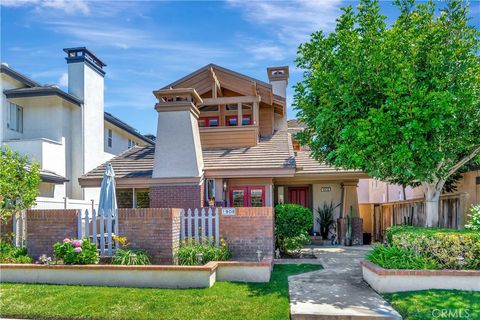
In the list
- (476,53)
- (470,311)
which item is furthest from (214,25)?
(470,311)

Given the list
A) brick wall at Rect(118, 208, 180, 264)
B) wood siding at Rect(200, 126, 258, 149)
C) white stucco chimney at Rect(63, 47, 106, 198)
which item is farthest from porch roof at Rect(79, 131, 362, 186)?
white stucco chimney at Rect(63, 47, 106, 198)

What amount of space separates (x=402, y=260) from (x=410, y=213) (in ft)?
22.7

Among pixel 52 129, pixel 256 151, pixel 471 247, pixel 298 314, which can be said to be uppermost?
pixel 52 129

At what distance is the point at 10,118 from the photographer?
18.2 m

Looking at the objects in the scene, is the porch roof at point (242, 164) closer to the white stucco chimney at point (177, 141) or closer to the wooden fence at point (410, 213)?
the white stucco chimney at point (177, 141)

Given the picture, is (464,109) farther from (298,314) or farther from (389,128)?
(298,314)

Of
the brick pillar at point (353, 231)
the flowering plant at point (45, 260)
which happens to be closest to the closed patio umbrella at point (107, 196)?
the flowering plant at point (45, 260)

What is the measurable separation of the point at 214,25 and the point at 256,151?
5.32m

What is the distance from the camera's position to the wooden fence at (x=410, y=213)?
452 inches

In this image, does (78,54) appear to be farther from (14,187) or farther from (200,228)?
(200,228)

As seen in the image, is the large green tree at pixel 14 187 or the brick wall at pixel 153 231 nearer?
the brick wall at pixel 153 231

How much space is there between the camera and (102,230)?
970 centimetres

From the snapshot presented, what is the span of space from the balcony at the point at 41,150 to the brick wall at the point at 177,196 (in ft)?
23.0

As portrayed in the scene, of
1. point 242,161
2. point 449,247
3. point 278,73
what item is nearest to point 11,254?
point 242,161
